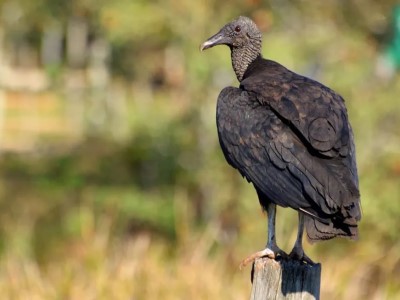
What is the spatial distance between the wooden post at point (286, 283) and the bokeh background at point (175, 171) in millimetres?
2292

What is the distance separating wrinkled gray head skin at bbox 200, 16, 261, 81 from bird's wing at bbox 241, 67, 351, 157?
57cm

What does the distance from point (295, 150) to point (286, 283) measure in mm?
625

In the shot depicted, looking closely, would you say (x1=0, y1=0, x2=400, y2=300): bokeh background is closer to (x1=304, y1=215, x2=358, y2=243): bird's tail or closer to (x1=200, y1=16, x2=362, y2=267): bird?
(x1=200, y1=16, x2=362, y2=267): bird

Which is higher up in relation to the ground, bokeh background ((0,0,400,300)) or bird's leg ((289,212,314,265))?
bokeh background ((0,0,400,300))

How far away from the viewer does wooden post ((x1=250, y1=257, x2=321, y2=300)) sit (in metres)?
3.83

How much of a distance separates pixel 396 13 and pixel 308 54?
173 centimetres

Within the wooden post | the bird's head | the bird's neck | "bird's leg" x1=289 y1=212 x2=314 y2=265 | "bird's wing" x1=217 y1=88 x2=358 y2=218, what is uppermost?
the bird's head

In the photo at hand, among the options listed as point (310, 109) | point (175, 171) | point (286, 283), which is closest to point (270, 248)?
point (286, 283)

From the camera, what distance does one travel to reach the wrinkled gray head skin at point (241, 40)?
5.24m

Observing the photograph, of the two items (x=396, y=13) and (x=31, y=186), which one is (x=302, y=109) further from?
(x=31, y=186)

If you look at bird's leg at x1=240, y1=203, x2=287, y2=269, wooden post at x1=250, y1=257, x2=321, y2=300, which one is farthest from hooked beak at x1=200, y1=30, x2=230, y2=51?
wooden post at x1=250, y1=257, x2=321, y2=300

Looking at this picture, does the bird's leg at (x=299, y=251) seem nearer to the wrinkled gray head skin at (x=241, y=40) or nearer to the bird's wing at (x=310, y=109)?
the bird's wing at (x=310, y=109)

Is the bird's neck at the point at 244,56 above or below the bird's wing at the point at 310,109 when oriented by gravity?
above

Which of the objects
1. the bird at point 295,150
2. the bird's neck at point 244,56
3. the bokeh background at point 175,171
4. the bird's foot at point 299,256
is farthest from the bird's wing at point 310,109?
the bokeh background at point 175,171
